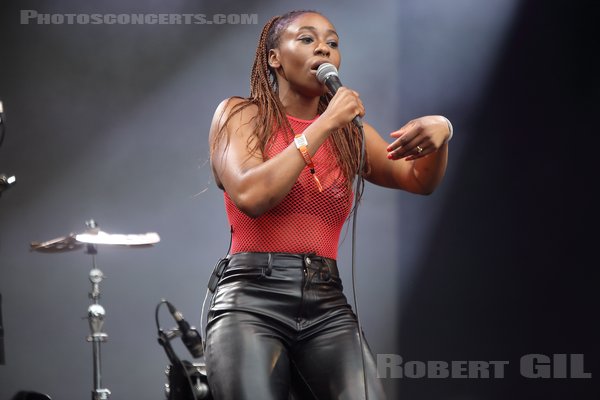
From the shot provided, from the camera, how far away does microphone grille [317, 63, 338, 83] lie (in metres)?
2.10

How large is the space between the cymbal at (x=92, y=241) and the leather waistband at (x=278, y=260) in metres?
2.40

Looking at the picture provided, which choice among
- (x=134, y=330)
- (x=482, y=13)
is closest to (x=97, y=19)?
(x=134, y=330)

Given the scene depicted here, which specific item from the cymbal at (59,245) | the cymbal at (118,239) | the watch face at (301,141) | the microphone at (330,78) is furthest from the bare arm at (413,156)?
the cymbal at (59,245)

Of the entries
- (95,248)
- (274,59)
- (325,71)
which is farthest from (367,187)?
(325,71)

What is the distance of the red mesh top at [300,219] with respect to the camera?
2.06m

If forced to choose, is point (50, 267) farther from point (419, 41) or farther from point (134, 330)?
point (419, 41)

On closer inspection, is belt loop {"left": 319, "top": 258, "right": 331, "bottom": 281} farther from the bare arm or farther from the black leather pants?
the bare arm

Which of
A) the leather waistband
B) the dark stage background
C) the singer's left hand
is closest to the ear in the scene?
the singer's left hand

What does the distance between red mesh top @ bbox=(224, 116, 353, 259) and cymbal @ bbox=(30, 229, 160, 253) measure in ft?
7.63

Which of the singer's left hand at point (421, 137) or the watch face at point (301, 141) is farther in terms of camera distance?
the singer's left hand at point (421, 137)

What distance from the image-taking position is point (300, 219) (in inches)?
82.1

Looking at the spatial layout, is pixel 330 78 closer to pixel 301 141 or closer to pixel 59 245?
pixel 301 141

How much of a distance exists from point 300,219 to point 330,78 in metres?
0.34

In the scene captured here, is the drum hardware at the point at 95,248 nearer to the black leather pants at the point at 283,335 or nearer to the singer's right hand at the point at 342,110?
the black leather pants at the point at 283,335
